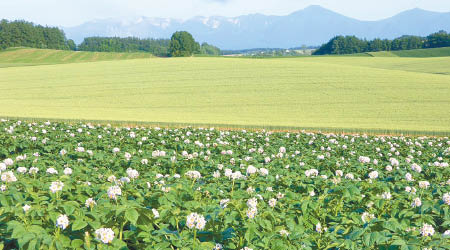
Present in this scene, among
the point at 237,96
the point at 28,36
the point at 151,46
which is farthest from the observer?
the point at 151,46

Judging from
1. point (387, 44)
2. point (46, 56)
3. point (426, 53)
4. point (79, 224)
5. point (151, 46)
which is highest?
point (151, 46)

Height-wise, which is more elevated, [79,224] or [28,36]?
[28,36]

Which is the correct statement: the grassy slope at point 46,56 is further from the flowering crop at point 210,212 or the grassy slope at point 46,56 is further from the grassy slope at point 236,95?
the flowering crop at point 210,212

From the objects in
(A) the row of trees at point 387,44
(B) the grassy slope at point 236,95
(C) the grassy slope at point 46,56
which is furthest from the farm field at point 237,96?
(A) the row of trees at point 387,44

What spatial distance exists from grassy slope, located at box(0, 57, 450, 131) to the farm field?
0.07 metres

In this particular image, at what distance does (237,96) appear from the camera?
3422 centimetres

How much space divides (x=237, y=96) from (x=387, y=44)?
98417 millimetres

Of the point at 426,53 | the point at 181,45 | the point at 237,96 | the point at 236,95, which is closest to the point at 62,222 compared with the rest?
the point at 237,96

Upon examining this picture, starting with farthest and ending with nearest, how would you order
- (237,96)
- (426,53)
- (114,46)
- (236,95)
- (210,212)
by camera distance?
(114,46) → (426,53) → (236,95) → (237,96) → (210,212)

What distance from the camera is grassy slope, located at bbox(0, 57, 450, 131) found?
81.3 feet

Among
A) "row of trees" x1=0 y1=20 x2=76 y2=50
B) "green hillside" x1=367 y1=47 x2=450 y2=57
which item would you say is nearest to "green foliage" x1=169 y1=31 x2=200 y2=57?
"row of trees" x1=0 y1=20 x2=76 y2=50

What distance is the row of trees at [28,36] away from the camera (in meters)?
116

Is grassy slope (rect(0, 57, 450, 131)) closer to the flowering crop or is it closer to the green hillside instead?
the flowering crop

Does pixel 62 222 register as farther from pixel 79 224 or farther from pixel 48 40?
pixel 48 40
